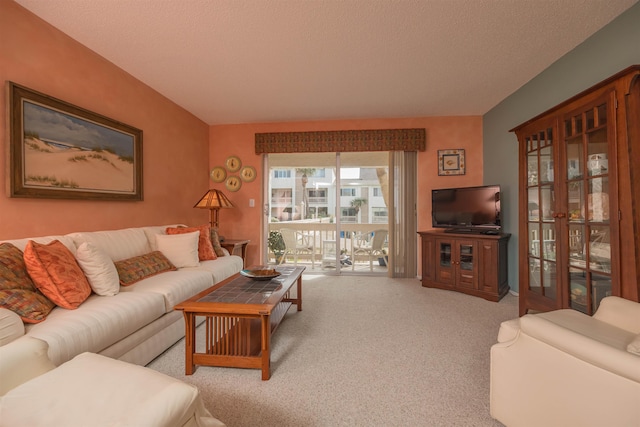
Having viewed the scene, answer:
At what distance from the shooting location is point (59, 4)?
74.7 inches

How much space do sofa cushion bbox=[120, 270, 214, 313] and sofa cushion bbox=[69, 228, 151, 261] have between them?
37 cm

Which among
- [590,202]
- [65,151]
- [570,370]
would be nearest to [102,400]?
[570,370]

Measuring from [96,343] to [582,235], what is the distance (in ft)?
10.3

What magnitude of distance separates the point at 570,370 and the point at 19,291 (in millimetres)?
2589

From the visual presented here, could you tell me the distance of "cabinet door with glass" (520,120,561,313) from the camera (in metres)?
2.19

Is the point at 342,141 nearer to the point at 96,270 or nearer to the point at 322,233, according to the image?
the point at 322,233

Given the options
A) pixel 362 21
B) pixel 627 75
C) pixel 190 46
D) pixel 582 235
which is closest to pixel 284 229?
pixel 190 46

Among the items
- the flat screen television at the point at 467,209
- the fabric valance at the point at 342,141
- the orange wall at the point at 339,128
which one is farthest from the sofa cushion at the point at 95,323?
the flat screen television at the point at 467,209

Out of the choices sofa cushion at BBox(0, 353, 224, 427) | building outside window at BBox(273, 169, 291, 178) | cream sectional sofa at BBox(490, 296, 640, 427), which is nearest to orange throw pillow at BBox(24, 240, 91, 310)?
sofa cushion at BBox(0, 353, 224, 427)

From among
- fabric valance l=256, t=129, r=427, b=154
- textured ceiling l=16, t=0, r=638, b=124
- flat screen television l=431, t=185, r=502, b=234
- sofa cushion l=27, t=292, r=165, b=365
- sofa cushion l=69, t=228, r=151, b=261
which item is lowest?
sofa cushion l=27, t=292, r=165, b=365

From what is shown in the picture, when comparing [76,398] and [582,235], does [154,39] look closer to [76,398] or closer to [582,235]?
[76,398]

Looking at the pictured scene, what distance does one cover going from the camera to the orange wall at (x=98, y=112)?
1896 millimetres

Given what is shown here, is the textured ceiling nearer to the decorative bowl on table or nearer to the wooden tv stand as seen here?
the wooden tv stand

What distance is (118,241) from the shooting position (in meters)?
2.41
